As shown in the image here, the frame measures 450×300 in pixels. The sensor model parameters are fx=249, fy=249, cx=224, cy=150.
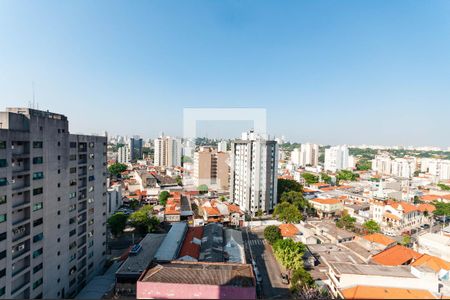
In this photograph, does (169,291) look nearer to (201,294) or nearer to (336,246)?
(201,294)

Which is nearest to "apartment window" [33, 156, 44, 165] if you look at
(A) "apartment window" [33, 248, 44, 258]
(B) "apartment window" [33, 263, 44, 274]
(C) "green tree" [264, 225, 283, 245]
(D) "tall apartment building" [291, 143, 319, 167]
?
(A) "apartment window" [33, 248, 44, 258]

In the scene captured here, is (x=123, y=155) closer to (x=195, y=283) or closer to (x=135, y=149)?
(x=135, y=149)

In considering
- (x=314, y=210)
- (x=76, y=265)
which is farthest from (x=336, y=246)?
(x=76, y=265)

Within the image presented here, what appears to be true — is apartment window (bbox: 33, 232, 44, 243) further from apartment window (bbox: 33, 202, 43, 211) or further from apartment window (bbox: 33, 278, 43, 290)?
apartment window (bbox: 33, 278, 43, 290)

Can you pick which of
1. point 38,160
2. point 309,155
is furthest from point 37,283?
point 309,155

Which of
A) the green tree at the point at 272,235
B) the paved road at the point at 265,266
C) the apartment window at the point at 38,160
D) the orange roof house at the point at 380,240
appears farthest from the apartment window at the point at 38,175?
the orange roof house at the point at 380,240

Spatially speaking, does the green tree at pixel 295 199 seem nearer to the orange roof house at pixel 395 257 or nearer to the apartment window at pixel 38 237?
the orange roof house at pixel 395 257
